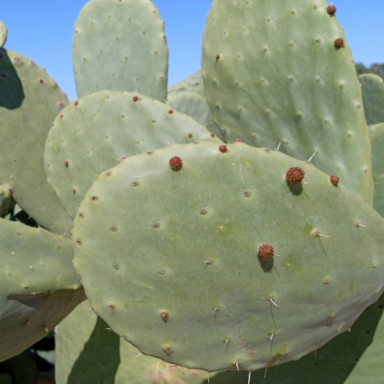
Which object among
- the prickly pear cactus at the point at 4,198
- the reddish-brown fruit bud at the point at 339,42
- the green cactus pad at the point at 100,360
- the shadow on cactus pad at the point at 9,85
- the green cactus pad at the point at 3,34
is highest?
the green cactus pad at the point at 3,34

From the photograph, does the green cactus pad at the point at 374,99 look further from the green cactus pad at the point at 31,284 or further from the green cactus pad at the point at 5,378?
the green cactus pad at the point at 5,378

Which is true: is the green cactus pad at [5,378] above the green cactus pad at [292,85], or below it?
below

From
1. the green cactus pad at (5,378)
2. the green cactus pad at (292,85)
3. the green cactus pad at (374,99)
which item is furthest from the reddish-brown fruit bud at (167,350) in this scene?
the green cactus pad at (5,378)

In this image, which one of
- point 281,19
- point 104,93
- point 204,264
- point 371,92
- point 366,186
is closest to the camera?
point 204,264

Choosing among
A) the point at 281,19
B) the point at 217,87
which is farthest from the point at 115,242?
the point at 281,19

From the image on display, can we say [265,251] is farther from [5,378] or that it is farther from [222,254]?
[5,378]

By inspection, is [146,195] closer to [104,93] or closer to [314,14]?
[104,93]
